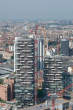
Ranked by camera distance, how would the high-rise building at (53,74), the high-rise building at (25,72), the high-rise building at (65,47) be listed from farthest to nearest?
the high-rise building at (65,47)
the high-rise building at (53,74)
the high-rise building at (25,72)

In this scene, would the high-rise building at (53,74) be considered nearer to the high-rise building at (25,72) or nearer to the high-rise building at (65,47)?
the high-rise building at (25,72)

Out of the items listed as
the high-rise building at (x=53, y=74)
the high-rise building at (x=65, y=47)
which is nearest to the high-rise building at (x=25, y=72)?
the high-rise building at (x=53, y=74)

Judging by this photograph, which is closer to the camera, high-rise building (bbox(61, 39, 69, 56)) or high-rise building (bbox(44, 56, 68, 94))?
high-rise building (bbox(44, 56, 68, 94))

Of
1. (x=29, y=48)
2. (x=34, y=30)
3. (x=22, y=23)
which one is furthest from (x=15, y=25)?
(x=29, y=48)

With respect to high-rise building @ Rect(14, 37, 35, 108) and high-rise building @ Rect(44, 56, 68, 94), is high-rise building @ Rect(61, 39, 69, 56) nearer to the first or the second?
high-rise building @ Rect(44, 56, 68, 94)

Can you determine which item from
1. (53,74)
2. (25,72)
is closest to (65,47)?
(53,74)

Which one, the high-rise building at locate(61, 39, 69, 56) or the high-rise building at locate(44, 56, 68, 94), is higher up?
the high-rise building at locate(61, 39, 69, 56)

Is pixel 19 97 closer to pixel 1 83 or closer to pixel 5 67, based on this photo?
pixel 1 83

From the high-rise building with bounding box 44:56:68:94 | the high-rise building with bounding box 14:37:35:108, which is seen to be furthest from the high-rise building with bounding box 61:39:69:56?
the high-rise building with bounding box 14:37:35:108
